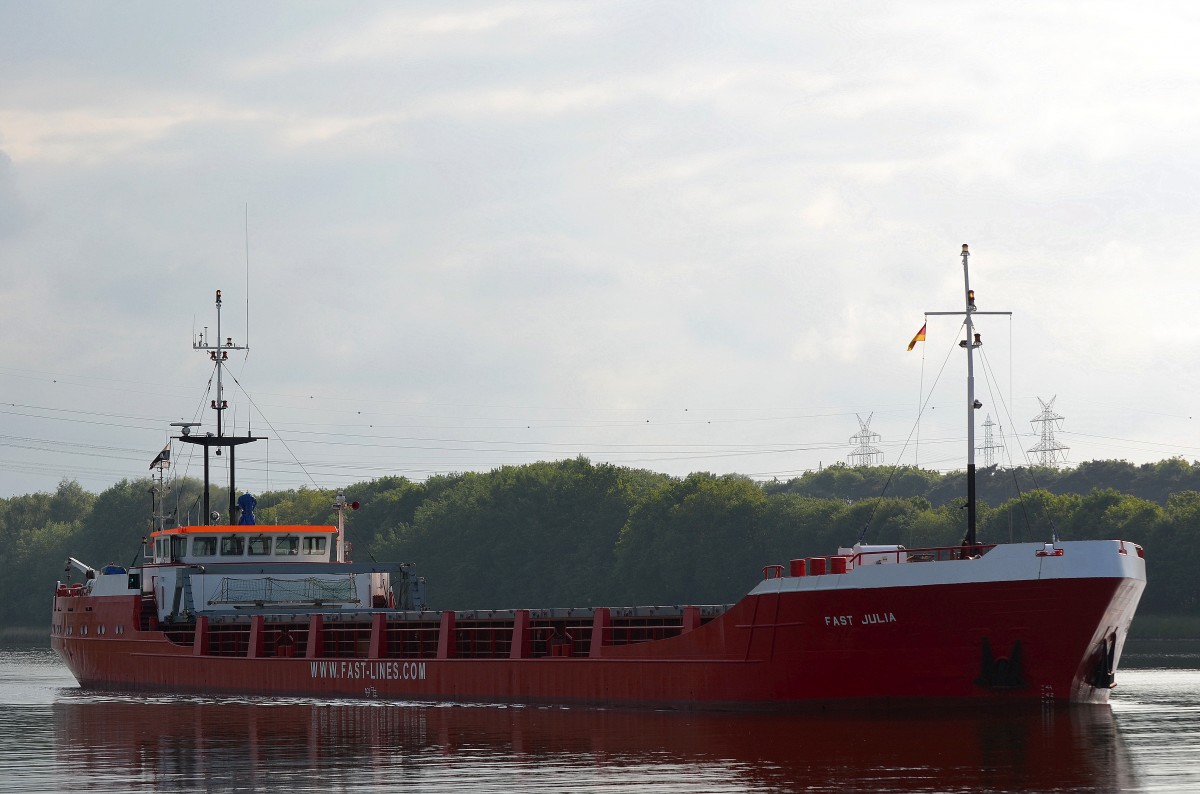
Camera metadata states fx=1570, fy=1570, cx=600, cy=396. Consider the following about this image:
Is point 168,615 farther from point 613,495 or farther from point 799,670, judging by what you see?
point 613,495

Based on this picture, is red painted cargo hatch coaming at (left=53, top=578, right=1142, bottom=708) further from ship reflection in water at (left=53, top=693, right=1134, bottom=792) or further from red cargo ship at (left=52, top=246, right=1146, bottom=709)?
ship reflection in water at (left=53, top=693, right=1134, bottom=792)

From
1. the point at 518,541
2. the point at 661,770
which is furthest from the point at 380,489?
the point at 661,770

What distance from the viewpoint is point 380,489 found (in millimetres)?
155500

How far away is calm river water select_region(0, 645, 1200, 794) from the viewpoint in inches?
848

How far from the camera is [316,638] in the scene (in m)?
40.4

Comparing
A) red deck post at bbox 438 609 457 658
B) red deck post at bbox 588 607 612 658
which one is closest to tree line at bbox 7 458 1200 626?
red deck post at bbox 438 609 457 658

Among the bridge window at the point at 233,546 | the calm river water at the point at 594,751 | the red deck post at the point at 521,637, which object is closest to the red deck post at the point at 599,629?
the calm river water at the point at 594,751

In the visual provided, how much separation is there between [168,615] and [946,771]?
28.5 metres

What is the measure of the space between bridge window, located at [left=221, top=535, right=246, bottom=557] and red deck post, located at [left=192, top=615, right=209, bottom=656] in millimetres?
2546

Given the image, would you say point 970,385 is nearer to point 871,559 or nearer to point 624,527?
point 871,559

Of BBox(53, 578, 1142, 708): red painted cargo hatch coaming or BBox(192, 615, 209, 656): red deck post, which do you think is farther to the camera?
BBox(192, 615, 209, 656): red deck post

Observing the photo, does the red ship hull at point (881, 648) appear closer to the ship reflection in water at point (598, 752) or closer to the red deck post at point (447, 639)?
the ship reflection in water at point (598, 752)

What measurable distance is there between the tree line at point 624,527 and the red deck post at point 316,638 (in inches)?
1783

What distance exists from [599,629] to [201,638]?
14.0 m
